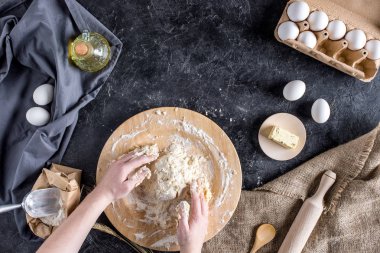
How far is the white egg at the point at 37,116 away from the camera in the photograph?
1455mm

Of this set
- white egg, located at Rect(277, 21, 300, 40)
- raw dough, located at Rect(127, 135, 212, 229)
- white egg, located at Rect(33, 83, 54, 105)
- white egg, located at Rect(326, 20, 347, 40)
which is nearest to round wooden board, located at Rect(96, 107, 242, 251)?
raw dough, located at Rect(127, 135, 212, 229)

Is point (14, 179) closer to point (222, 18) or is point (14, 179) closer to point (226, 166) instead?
point (226, 166)

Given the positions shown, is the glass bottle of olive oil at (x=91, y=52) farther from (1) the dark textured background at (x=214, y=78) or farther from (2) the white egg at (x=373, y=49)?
(2) the white egg at (x=373, y=49)

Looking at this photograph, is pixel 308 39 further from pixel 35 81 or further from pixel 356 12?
pixel 35 81

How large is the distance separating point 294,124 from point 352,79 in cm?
26

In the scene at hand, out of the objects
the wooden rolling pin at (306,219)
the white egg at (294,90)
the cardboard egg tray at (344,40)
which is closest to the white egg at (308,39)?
the cardboard egg tray at (344,40)

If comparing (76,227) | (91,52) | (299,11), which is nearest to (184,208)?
(76,227)

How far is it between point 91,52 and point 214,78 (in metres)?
0.42

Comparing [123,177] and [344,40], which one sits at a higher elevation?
[344,40]

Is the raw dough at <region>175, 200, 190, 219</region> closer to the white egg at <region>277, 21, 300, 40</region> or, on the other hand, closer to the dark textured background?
the dark textured background

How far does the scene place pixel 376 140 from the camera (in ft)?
4.85

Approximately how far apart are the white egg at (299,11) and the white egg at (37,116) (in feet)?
2.80

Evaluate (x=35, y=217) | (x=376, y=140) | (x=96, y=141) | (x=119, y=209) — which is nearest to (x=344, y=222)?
(x=376, y=140)

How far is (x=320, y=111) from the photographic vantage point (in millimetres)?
1481
